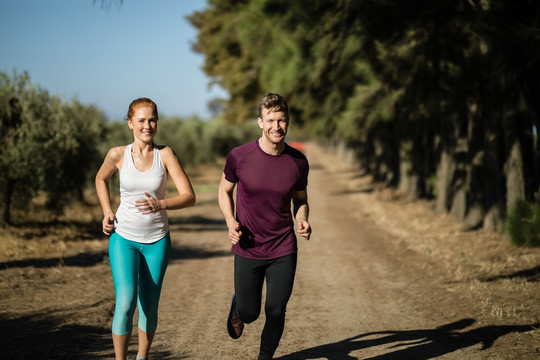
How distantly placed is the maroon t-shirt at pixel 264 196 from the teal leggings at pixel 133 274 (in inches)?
25.4

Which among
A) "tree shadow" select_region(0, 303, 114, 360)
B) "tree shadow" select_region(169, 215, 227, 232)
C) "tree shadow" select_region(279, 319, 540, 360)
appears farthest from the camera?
"tree shadow" select_region(169, 215, 227, 232)

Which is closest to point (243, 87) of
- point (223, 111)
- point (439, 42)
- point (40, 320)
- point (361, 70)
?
point (223, 111)

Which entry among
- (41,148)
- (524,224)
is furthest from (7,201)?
(524,224)

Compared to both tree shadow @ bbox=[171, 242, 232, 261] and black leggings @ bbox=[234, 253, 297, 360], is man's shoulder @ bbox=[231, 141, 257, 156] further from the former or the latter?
tree shadow @ bbox=[171, 242, 232, 261]

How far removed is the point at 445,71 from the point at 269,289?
33.2 feet

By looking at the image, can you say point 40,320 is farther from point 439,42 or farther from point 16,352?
point 439,42

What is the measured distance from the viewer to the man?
418 centimetres

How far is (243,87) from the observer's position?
94.5 feet

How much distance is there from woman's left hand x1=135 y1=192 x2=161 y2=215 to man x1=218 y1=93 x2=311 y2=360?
0.58 m

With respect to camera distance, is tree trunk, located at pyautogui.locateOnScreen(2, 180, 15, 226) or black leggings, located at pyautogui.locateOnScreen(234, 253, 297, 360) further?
tree trunk, located at pyautogui.locateOnScreen(2, 180, 15, 226)

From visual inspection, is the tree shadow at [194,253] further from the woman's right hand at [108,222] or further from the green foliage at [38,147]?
the woman's right hand at [108,222]

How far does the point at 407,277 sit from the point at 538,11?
4.87m

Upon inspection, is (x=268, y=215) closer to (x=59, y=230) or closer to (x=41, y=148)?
(x=41, y=148)

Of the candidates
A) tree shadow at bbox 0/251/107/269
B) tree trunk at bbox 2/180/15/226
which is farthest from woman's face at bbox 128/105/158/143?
tree trunk at bbox 2/180/15/226
